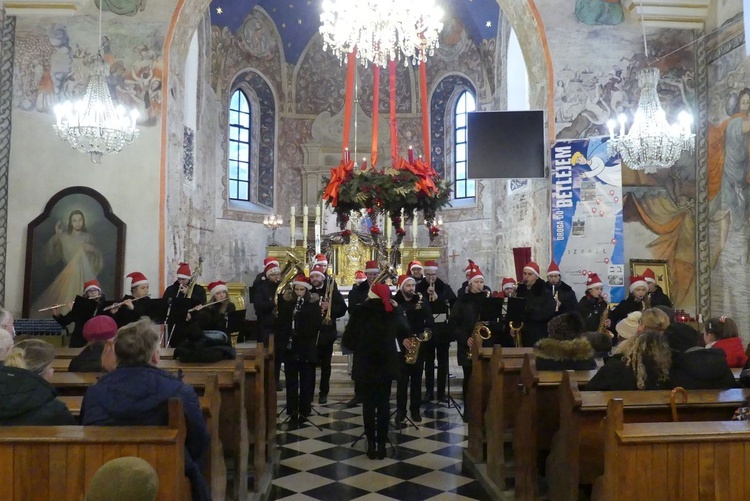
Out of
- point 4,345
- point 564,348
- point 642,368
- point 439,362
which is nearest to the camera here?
→ point 4,345

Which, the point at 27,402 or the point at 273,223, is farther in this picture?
the point at 273,223

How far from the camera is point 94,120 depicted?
905 cm

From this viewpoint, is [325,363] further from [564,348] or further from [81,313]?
[564,348]

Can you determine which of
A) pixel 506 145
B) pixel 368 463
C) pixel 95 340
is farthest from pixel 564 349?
pixel 506 145

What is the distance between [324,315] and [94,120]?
13.1 ft

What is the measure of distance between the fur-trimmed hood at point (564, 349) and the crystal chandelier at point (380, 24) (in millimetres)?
5398

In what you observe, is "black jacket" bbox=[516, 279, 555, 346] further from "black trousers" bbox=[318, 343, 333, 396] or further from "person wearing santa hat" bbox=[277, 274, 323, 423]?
"person wearing santa hat" bbox=[277, 274, 323, 423]

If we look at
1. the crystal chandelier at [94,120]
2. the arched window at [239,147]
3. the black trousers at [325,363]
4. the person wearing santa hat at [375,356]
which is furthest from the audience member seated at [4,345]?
the arched window at [239,147]

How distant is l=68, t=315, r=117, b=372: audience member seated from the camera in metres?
5.10

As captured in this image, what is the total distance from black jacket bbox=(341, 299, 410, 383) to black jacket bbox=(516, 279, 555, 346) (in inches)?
96.6

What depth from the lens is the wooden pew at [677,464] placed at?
3209mm

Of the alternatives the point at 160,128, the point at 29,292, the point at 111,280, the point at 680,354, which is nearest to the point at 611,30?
the point at 160,128

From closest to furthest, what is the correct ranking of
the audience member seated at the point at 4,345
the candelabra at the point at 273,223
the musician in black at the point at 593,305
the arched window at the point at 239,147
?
the audience member seated at the point at 4,345
the musician in black at the point at 593,305
the candelabra at the point at 273,223
the arched window at the point at 239,147

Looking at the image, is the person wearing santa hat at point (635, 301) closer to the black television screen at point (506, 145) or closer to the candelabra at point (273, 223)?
the black television screen at point (506, 145)
